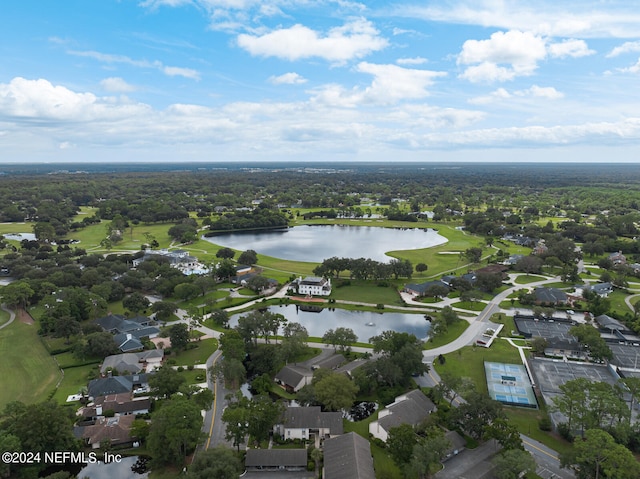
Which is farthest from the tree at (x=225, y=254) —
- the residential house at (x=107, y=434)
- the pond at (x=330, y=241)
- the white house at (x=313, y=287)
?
the residential house at (x=107, y=434)

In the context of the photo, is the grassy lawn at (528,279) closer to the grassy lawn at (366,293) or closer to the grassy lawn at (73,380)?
the grassy lawn at (366,293)

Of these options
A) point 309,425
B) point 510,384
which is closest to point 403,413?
point 309,425

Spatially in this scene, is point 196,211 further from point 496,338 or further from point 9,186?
point 496,338

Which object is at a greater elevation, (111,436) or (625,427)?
(625,427)

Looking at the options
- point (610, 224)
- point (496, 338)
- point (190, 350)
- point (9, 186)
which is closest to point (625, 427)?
point (496, 338)

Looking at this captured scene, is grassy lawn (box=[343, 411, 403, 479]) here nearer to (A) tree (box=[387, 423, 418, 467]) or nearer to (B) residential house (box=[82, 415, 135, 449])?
(A) tree (box=[387, 423, 418, 467])

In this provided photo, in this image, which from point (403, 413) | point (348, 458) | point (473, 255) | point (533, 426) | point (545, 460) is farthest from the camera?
point (473, 255)

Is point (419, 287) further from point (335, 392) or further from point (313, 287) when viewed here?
point (335, 392)
